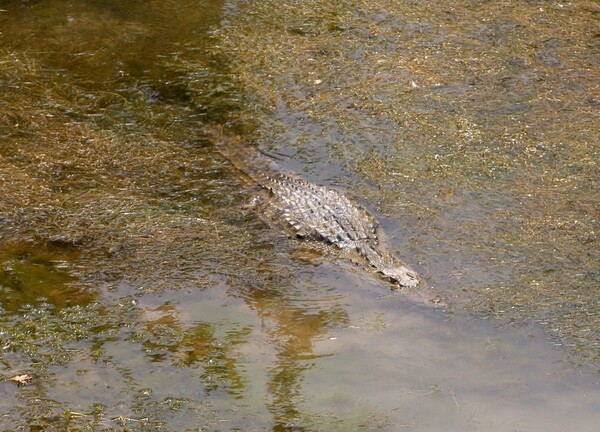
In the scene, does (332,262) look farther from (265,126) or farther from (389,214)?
(265,126)

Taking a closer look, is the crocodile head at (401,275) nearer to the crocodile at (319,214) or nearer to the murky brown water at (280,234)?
the crocodile at (319,214)

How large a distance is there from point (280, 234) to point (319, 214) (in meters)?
0.30

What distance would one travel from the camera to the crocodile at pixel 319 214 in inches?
222

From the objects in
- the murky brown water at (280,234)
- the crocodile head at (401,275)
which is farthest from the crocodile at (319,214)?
the murky brown water at (280,234)

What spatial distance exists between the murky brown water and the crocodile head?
4.4 inches

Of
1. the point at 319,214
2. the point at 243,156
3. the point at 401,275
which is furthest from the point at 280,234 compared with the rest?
the point at 401,275

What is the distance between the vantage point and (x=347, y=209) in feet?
19.8

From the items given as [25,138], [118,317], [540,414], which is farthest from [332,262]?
[25,138]

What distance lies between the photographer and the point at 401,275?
17.8ft

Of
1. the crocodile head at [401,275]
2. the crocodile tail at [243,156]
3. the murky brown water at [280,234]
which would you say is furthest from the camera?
the crocodile tail at [243,156]

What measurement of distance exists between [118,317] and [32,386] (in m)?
0.69

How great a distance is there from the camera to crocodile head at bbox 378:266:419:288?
212 inches

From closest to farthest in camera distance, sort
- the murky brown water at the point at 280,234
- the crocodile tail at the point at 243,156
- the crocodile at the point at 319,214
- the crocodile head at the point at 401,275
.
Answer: the murky brown water at the point at 280,234 → the crocodile head at the point at 401,275 → the crocodile at the point at 319,214 → the crocodile tail at the point at 243,156

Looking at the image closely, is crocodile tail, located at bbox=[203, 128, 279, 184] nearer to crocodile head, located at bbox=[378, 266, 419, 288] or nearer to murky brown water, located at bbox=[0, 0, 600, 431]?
murky brown water, located at bbox=[0, 0, 600, 431]
